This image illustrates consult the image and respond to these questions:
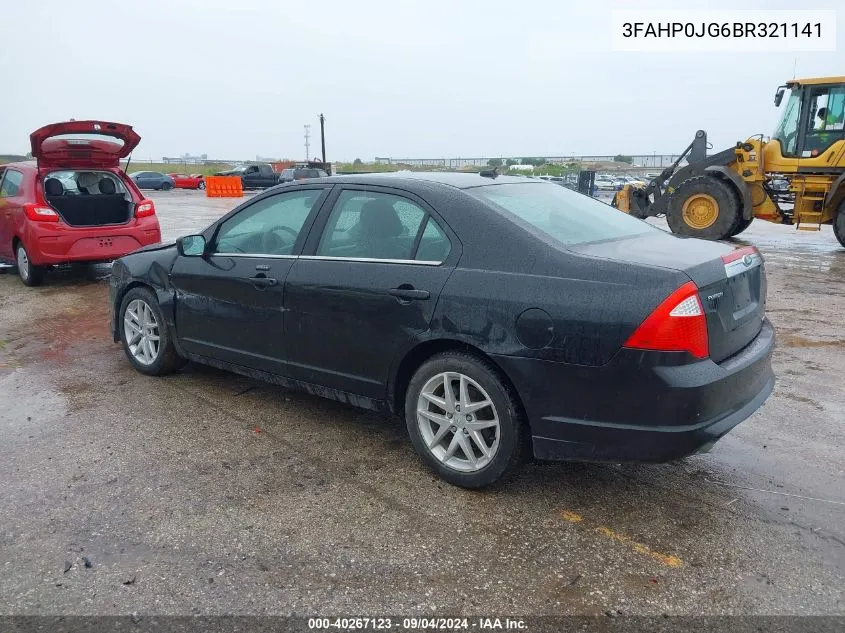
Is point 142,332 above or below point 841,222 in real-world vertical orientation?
below

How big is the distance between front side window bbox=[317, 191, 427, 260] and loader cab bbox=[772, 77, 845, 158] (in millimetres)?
11398

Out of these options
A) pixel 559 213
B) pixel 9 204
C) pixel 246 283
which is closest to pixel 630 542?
pixel 559 213

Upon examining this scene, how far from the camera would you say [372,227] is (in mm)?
3766

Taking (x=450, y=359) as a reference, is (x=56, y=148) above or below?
above

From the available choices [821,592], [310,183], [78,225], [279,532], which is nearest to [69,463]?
[279,532]

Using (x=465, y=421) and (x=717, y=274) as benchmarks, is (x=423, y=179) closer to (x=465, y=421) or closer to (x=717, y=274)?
(x=465, y=421)

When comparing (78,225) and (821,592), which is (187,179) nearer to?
(78,225)

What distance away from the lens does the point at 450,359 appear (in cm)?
327

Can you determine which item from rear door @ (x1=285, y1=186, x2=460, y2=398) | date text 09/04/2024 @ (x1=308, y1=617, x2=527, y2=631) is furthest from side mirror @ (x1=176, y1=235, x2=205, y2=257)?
date text 09/04/2024 @ (x1=308, y1=617, x2=527, y2=631)

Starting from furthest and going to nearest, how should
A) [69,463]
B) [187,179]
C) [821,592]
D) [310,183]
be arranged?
[187,179] → [310,183] → [69,463] → [821,592]

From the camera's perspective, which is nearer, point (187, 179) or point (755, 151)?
point (755, 151)

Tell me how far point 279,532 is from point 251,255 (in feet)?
6.31

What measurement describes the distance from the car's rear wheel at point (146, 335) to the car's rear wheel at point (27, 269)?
4.25 metres

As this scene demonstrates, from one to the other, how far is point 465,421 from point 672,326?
1085 millimetres
